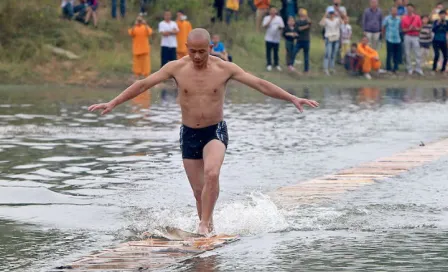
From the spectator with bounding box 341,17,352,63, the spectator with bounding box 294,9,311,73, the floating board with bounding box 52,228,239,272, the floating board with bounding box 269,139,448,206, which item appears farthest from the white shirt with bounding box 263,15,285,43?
the floating board with bounding box 52,228,239,272

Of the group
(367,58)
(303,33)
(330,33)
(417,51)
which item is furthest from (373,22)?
(303,33)

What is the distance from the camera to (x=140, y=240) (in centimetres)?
928

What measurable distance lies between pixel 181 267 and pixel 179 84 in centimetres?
227

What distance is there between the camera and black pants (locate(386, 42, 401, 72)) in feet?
111

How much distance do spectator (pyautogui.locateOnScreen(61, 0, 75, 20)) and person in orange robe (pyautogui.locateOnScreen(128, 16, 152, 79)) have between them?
345 cm

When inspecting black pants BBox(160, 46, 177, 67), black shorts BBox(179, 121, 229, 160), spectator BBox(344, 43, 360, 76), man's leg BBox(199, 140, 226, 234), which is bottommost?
spectator BBox(344, 43, 360, 76)

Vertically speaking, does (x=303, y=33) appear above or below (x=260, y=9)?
below

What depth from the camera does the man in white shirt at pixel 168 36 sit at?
30922 mm

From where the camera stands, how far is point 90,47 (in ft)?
108

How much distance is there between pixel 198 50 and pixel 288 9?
25959 mm

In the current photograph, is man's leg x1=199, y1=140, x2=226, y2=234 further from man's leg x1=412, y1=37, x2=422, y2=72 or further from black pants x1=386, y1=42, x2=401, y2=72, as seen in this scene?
man's leg x1=412, y1=37, x2=422, y2=72

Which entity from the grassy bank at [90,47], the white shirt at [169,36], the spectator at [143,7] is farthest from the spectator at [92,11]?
the white shirt at [169,36]

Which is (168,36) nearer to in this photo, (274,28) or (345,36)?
(274,28)

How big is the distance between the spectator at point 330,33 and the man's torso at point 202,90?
2324cm
